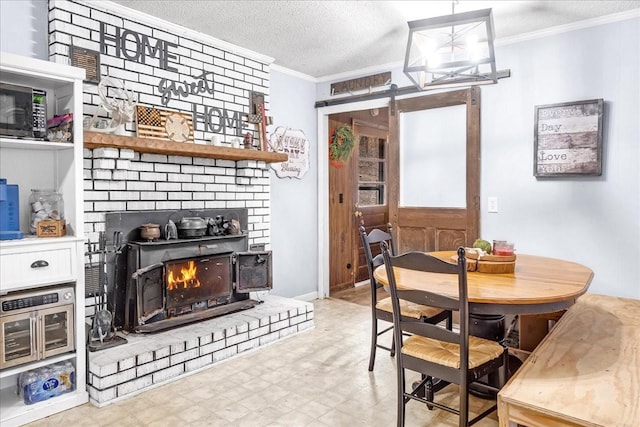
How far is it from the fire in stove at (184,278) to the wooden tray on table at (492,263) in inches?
78.6

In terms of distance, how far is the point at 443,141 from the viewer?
4121 millimetres

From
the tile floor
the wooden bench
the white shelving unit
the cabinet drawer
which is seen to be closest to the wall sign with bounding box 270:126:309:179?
the tile floor

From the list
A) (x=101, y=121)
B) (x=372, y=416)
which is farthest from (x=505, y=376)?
(x=101, y=121)

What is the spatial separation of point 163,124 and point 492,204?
281cm

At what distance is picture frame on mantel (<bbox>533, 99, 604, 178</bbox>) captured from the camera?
10.4 feet

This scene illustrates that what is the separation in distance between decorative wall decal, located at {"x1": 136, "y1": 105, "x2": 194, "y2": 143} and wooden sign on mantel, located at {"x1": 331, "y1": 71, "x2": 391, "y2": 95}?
6.35 ft

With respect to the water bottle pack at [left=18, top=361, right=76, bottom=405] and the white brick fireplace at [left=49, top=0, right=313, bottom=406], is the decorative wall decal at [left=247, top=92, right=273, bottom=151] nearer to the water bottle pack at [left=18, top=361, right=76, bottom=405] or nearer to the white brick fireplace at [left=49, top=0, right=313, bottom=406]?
the white brick fireplace at [left=49, top=0, right=313, bottom=406]

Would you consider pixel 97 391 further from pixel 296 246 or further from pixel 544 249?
pixel 544 249

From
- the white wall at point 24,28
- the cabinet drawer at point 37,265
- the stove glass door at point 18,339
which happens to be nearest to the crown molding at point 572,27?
the white wall at point 24,28

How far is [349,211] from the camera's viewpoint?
5.41 m

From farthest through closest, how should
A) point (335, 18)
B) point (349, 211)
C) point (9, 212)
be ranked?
point (349, 211) → point (335, 18) → point (9, 212)

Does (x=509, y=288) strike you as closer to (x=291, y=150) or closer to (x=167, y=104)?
(x=167, y=104)

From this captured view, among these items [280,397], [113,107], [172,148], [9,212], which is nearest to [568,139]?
[280,397]

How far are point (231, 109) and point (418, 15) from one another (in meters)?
1.76
